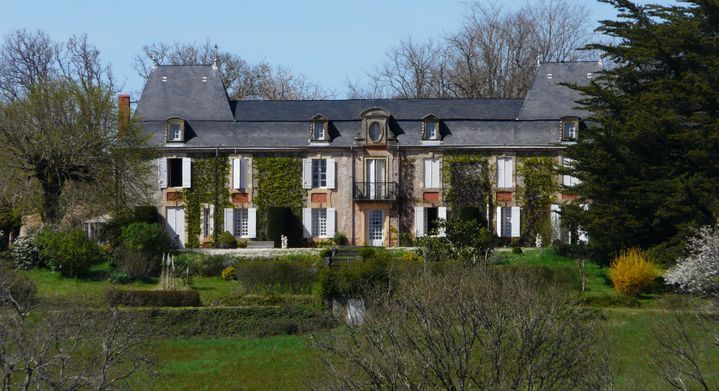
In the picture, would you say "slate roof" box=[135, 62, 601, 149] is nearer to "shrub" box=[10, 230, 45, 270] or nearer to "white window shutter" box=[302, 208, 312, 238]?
"white window shutter" box=[302, 208, 312, 238]

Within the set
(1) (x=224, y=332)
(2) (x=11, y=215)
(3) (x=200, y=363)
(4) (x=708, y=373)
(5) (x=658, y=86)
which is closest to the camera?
(4) (x=708, y=373)

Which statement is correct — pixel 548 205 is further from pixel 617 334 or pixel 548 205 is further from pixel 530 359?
pixel 530 359

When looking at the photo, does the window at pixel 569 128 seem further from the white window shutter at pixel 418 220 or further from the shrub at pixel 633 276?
the shrub at pixel 633 276

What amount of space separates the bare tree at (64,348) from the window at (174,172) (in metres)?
13.0

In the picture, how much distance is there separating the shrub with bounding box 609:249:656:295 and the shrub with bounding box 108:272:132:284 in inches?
453

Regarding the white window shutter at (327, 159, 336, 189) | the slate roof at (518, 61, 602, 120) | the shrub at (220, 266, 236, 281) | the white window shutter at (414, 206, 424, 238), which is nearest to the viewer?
the shrub at (220, 266, 236, 281)

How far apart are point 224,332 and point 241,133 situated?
48.0 ft

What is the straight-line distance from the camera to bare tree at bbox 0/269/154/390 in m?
15.3

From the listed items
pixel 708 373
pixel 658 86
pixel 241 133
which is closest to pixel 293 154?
pixel 241 133

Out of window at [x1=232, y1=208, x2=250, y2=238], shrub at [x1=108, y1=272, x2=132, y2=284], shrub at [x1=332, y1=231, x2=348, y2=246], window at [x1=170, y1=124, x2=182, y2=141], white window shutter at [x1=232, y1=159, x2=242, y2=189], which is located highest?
window at [x1=170, y1=124, x2=182, y2=141]

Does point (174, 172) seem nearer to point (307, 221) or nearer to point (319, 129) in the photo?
point (307, 221)

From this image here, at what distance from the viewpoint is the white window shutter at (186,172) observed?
38.8 m

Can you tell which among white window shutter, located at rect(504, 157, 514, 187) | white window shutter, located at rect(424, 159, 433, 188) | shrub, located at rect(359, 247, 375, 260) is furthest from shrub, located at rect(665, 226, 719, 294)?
white window shutter, located at rect(424, 159, 433, 188)

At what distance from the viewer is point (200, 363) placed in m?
23.1
